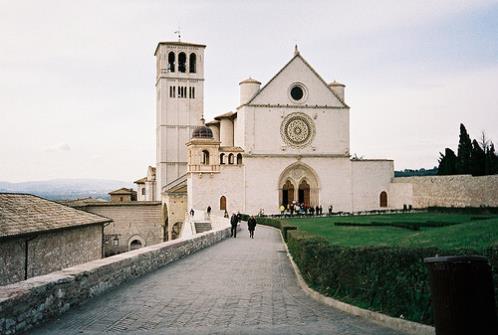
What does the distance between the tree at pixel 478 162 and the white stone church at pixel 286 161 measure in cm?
647

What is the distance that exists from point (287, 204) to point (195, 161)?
10.1m

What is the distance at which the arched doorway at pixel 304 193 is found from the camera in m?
54.2

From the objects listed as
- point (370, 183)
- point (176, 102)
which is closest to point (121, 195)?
point (176, 102)

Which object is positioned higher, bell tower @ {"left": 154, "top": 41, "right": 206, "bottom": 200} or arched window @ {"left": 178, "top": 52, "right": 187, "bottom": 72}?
arched window @ {"left": 178, "top": 52, "right": 187, "bottom": 72}

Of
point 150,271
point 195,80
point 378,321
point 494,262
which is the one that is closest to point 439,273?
point 494,262

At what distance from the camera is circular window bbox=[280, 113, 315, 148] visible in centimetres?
5320

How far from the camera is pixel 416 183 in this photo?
173ft

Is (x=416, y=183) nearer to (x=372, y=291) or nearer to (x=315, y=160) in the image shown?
(x=315, y=160)

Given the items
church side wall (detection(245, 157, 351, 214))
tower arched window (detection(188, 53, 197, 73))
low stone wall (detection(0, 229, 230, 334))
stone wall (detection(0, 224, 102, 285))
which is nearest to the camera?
low stone wall (detection(0, 229, 230, 334))

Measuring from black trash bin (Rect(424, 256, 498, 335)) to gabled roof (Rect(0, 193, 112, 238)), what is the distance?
15.2m

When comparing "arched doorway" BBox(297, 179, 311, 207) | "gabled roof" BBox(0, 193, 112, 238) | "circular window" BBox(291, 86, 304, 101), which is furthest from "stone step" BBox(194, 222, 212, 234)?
"circular window" BBox(291, 86, 304, 101)

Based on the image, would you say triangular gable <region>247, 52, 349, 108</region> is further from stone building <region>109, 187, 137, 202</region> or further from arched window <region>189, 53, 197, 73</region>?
stone building <region>109, 187, 137, 202</region>

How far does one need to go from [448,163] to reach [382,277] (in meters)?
51.3

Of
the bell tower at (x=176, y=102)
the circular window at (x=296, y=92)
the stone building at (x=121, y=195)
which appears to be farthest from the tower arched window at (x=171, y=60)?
the circular window at (x=296, y=92)
